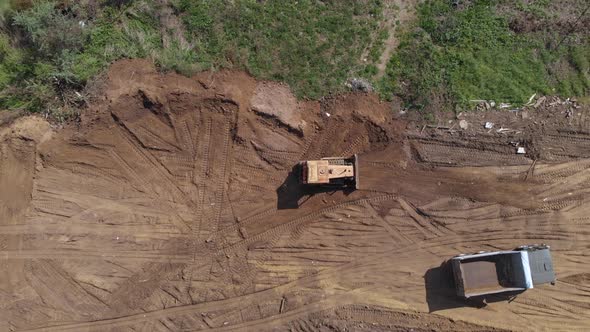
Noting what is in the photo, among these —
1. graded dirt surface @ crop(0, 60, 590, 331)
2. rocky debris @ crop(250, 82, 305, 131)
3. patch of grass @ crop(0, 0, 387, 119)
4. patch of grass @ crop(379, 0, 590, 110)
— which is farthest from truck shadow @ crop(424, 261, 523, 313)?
patch of grass @ crop(0, 0, 387, 119)

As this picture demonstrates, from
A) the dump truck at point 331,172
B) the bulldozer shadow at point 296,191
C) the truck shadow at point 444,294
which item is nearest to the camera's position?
the dump truck at point 331,172

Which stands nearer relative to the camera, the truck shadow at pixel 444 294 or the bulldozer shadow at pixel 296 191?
the truck shadow at pixel 444 294

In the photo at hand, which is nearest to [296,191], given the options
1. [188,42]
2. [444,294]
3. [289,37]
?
[289,37]

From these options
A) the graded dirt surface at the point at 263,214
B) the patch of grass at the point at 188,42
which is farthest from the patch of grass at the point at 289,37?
the graded dirt surface at the point at 263,214

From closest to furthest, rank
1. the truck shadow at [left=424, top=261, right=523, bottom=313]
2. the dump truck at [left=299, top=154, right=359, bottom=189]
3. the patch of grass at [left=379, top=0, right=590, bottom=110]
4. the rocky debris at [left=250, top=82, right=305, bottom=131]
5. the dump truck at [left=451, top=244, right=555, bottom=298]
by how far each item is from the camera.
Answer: the dump truck at [left=451, top=244, right=555, bottom=298]
the dump truck at [left=299, top=154, right=359, bottom=189]
the truck shadow at [left=424, top=261, right=523, bottom=313]
the rocky debris at [left=250, top=82, right=305, bottom=131]
the patch of grass at [left=379, top=0, right=590, bottom=110]

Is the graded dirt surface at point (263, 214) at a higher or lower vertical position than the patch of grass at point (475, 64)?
lower

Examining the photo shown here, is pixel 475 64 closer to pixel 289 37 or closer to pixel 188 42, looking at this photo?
pixel 289 37

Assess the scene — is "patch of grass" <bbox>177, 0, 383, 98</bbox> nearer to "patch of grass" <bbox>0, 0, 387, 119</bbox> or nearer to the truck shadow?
"patch of grass" <bbox>0, 0, 387, 119</bbox>

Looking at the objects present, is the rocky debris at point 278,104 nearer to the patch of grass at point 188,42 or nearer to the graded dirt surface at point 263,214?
the graded dirt surface at point 263,214
